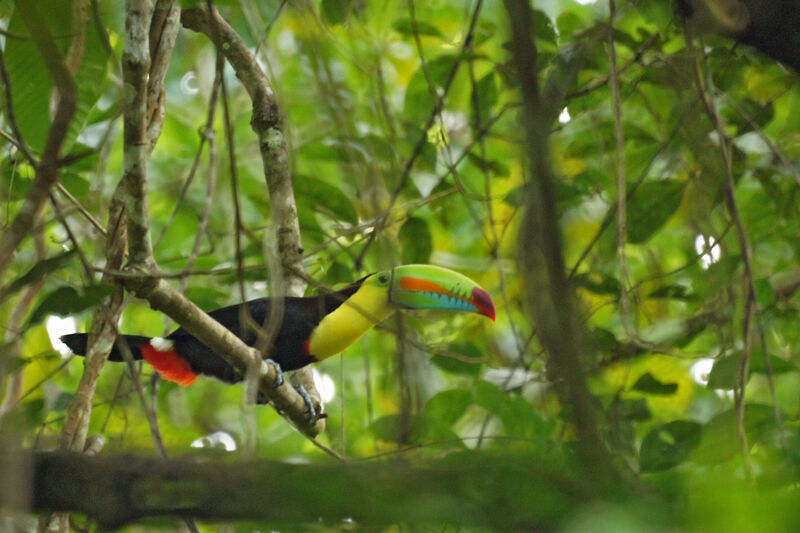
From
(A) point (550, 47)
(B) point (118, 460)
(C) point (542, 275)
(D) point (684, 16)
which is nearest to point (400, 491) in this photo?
(B) point (118, 460)

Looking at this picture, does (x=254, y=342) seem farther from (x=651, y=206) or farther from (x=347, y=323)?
(x=651, y=206)

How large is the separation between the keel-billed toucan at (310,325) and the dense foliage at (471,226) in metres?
0.12

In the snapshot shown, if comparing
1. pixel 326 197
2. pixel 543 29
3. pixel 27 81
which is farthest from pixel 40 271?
pixel 543 29

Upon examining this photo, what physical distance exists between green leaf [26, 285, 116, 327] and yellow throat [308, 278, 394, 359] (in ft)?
4.50

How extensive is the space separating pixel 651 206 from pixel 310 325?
128 cm

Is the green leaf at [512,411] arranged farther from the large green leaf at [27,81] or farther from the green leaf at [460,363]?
the large green leaf at [27,81]

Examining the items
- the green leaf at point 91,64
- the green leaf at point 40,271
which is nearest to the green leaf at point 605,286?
the green leaf at point 91,64

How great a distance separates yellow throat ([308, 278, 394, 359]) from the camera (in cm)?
298

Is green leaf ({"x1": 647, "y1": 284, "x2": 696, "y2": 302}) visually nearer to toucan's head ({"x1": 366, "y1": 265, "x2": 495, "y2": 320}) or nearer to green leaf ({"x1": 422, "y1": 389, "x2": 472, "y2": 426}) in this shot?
toucan's head ({"x1": 366, "y1": 265, "x2": 495, "y2": 320})

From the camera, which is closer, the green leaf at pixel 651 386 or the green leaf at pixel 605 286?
the green leaf at pixel 651 386

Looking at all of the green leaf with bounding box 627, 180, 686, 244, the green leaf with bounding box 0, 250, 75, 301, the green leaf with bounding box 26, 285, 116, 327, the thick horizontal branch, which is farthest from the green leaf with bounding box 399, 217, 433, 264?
the thick horizontal branch

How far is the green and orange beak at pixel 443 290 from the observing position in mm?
2867

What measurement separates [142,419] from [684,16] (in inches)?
96.2

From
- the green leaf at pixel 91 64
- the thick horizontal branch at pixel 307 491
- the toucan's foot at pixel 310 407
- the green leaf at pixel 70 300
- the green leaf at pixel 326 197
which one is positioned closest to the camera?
the thick horizontal branch at pixel 307 491
